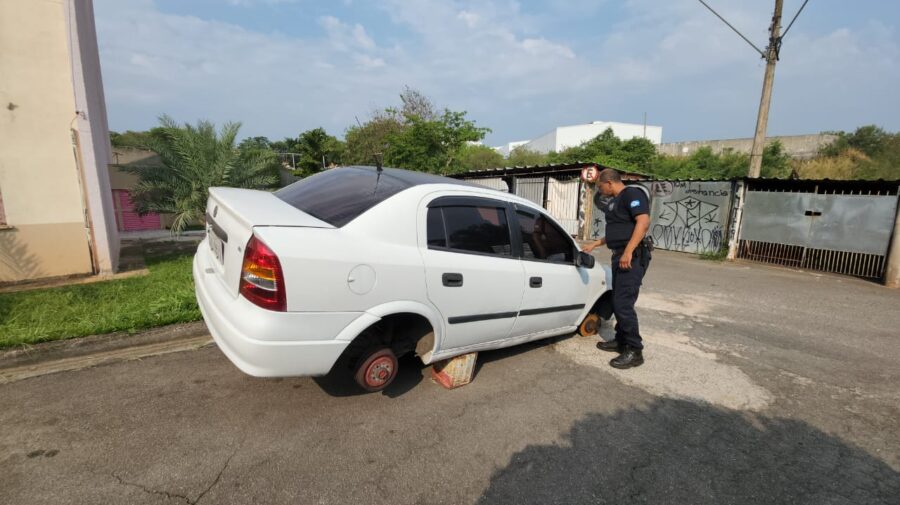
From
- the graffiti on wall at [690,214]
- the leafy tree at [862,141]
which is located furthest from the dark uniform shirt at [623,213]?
the leafy tree at [862,141]

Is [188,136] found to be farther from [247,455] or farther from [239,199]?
[247,455]

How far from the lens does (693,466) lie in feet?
7.89

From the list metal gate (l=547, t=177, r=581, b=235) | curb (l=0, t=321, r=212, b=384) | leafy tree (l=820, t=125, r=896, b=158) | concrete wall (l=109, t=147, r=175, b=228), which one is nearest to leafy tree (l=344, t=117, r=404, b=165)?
concrete wall (l=109, t=147, r=175, b=228)

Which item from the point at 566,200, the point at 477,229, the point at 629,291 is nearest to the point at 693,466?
the point at 629,291

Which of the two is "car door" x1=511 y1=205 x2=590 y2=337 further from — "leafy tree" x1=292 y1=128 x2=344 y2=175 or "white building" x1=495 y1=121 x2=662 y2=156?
"white building" x1=495 y1=121 x2=662 y2=156

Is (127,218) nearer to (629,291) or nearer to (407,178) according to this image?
(407,178)

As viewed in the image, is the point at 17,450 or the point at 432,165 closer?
the point at 17,450

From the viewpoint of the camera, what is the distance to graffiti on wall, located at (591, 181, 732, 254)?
10344mm

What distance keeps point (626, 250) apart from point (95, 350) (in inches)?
188

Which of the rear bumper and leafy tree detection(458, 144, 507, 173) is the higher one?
leafy tree detection(458, 144, 507, 173)

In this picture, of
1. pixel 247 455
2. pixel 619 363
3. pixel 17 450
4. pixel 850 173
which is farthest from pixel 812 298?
pixel 850 173

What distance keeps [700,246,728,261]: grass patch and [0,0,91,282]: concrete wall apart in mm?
13047

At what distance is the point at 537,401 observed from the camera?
3.05 meters

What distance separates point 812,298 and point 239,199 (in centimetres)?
828
